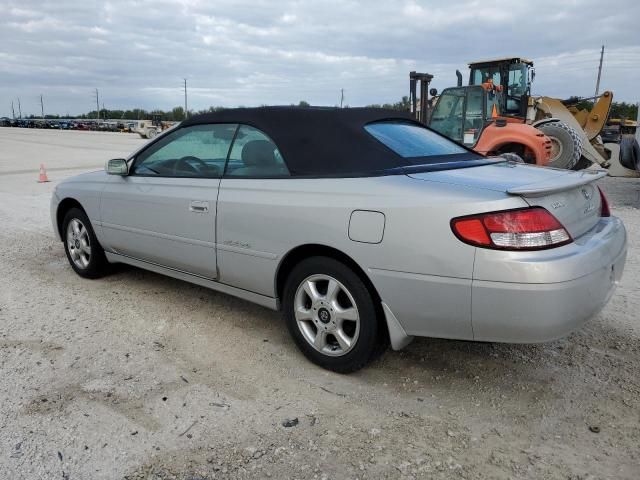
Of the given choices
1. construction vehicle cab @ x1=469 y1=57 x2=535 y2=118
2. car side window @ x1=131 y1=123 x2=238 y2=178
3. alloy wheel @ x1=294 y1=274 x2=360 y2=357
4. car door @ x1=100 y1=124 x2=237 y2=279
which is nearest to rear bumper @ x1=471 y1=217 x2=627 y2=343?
alloy wheel @ x1=294 y1=274 x2=360 y2=357

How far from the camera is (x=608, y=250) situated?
2.92 m

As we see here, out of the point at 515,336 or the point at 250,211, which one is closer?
the point at 515,336

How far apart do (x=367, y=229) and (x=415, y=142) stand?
1.04 metres

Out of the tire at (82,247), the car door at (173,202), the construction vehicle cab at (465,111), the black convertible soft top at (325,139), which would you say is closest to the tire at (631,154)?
the construction vehicle cab at (465,111)

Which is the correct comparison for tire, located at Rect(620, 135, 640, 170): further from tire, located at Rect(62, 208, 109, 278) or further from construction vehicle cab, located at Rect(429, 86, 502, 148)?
tire, located at Rect(62, 208, 109, 278)

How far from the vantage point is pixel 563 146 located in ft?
39.4

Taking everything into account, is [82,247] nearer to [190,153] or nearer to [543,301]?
[190,153]

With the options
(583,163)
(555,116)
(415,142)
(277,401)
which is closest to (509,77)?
(555,116)

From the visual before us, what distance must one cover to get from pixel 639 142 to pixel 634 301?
7106mm

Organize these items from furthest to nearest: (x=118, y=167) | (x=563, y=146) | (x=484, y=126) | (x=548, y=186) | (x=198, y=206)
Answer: (x=563, y=146) → (x=484, y=126) → (x=118, y=167) → (x=198, y=206) → (x=548, y=186)

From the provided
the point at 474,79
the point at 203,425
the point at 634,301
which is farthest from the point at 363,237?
the point at 474,79

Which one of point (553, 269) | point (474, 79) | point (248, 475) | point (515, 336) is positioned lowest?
point (248, 475)

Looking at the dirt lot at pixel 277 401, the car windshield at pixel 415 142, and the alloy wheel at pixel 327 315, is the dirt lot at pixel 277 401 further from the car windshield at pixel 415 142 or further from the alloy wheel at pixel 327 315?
the car windshield at pixel 415 142

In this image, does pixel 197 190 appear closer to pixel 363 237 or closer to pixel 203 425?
pixel 363 237
